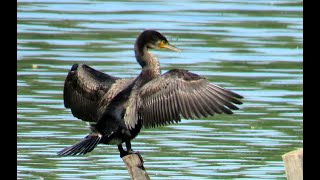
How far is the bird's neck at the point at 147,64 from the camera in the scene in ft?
34.4

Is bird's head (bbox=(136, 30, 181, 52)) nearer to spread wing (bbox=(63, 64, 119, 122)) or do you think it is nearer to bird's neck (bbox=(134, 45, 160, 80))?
bird's neck (bbox=(134, 45, 160, 80))

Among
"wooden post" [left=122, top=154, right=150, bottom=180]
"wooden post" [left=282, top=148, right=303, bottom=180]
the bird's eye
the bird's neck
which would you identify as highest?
the bird's eye

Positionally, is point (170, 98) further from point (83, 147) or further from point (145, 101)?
point (83, 147)

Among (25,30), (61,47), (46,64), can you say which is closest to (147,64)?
(46,64)

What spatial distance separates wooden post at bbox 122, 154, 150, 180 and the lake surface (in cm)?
253

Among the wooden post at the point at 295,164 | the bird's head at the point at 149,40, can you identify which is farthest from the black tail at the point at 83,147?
the wooden post at the point at 295,164

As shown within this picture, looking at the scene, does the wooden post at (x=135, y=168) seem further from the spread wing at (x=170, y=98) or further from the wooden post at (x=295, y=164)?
the wooden post at (x=295, y=164)

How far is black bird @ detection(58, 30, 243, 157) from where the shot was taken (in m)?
9.90

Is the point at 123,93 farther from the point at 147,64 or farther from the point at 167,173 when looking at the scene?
the point at 167,173

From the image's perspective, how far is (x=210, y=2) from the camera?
926 inches

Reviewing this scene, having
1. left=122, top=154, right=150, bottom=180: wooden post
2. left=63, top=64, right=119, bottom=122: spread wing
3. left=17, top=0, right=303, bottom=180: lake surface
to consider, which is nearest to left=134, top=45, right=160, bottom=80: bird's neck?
left=63, top=64, right=119, bottom=122: spread wing

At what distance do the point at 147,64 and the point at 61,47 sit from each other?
8083 millimetres

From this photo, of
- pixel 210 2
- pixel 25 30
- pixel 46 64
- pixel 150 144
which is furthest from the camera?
pixel 210 2

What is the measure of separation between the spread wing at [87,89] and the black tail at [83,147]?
489mm
